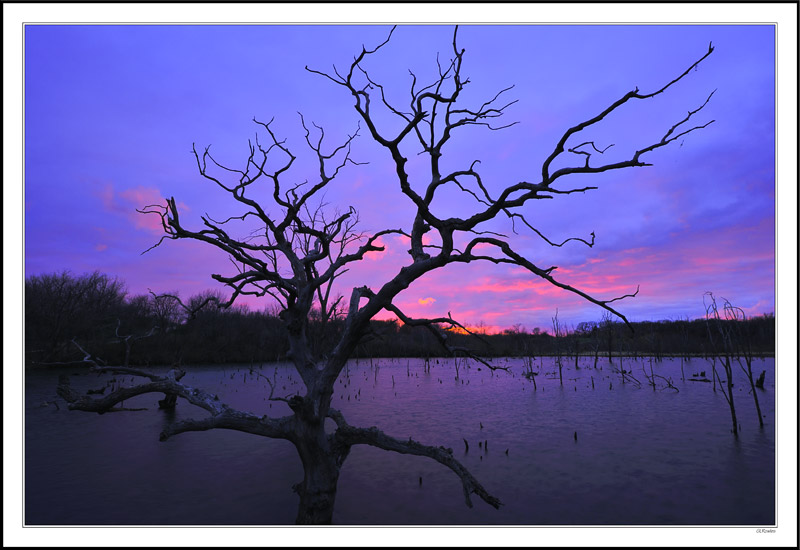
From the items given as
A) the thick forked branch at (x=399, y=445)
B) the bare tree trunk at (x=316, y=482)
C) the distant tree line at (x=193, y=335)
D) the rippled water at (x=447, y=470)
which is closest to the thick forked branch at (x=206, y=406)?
the bare tree trunk at (x=316, y=482)

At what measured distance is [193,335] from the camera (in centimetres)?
5569

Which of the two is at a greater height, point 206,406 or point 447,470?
point 206,406

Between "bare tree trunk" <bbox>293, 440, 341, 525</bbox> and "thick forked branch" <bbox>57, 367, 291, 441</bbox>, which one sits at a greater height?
"thick forked branch" <bbox>57, 367, 291, 441</bbox>

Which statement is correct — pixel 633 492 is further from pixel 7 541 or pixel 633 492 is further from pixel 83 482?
pixel 83 482

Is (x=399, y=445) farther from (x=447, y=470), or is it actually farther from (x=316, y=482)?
(x=447, y=470)

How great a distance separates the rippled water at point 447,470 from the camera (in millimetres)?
9562

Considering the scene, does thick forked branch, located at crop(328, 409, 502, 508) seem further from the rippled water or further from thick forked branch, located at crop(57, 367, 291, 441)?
the rippled water

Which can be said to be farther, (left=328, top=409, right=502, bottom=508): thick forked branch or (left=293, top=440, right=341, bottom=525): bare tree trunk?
(left=293, top=440, right=341, bottom=525): bare tree trunk

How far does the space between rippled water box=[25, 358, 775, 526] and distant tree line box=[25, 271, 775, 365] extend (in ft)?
35.4

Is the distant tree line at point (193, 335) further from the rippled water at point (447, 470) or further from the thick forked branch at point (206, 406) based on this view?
the thick forked branch at point (206, 406)

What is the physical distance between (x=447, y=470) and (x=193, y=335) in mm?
51269

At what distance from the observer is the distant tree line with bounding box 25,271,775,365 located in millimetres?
40906

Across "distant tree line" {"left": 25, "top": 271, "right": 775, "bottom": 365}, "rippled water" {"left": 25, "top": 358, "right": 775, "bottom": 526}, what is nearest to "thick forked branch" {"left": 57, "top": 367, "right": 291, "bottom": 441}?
"rippled water" {"left": 25, "top": 358, "right": 775, "bottom": 526}

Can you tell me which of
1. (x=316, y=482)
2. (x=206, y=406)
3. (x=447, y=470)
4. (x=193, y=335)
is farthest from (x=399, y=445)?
(x=193, y=335)
